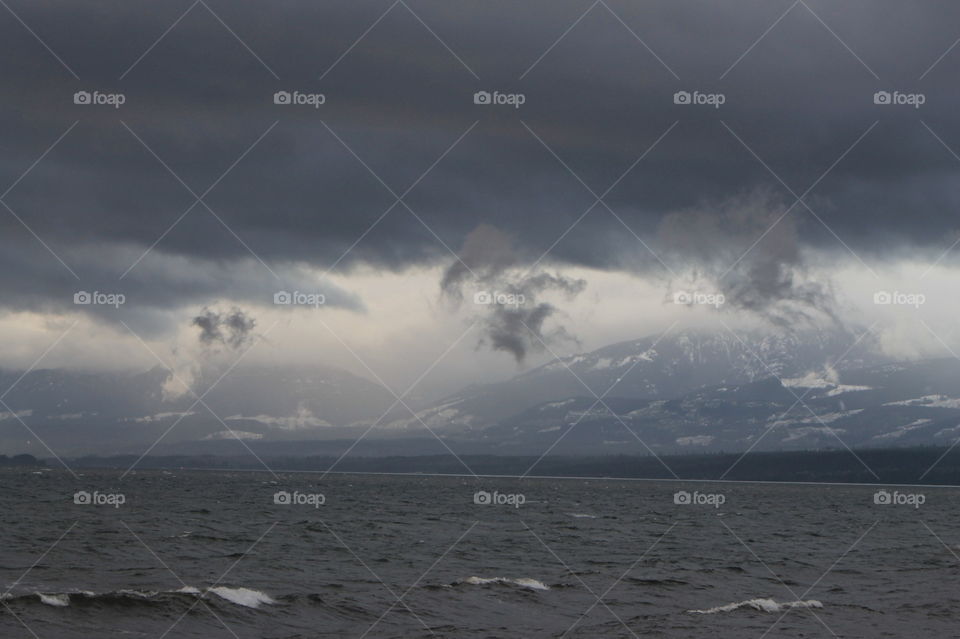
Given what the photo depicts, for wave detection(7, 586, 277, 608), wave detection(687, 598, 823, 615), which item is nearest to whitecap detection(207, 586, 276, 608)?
wave detection(7, 586, 277, 608)

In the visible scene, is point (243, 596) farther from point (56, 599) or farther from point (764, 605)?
point (764, 605)

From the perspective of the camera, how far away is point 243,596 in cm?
3984

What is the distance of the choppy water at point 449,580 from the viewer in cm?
3550

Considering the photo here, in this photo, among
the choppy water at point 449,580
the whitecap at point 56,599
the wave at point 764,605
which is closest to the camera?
the choppy water at point 449,580

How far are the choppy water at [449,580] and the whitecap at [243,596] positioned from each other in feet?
0.24

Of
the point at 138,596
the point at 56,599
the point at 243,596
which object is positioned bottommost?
the point at 56,599

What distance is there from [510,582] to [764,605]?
10915 millimetres

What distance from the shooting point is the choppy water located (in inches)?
1398

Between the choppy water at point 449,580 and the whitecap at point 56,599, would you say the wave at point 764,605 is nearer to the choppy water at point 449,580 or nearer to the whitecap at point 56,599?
the choppy water at point 449,580

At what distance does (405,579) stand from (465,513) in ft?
215

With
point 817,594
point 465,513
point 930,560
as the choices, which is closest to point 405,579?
point 817,594

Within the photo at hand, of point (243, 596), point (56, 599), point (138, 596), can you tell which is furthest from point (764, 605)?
point (56, 599)

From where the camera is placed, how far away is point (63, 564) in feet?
159

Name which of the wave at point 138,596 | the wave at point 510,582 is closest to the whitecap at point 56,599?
the wave at point 138,596
